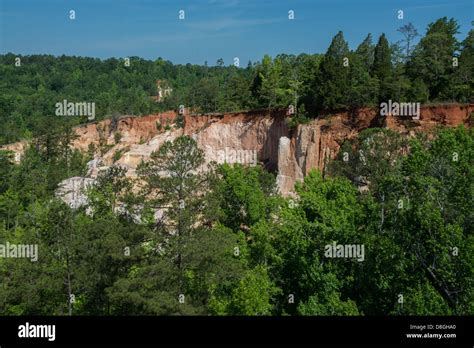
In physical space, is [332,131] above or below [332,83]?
below

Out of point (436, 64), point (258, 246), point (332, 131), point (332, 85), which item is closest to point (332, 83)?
point (332, 85)

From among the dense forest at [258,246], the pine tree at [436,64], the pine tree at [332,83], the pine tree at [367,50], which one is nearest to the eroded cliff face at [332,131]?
the pine tree at [332,83]

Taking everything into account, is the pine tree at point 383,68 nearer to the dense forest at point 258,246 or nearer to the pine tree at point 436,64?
the pine tree at point 436,64

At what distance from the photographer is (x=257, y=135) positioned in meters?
43.0

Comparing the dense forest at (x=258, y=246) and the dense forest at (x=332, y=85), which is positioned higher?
the dense forest at (x=332, y=85)


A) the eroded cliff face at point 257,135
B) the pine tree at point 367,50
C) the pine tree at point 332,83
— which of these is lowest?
the eroded cliff face at point 257,135

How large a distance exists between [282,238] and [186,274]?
13.2 feet

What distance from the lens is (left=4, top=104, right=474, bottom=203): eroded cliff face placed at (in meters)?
32.1

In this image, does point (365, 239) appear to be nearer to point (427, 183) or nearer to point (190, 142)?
point (427, 183)

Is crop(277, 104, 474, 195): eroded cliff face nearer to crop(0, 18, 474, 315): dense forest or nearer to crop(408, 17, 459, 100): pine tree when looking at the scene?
crop(408, 17, 459, 100): pine tree

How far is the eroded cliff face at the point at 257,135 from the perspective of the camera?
105 feet

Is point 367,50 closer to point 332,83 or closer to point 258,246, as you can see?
point 332,83

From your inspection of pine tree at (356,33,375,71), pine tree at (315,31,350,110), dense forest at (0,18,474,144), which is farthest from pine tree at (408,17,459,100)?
pine tree at (356,33,375,71)

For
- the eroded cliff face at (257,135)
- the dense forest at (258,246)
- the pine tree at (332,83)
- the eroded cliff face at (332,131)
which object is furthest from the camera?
the pine tree at (332,83)
